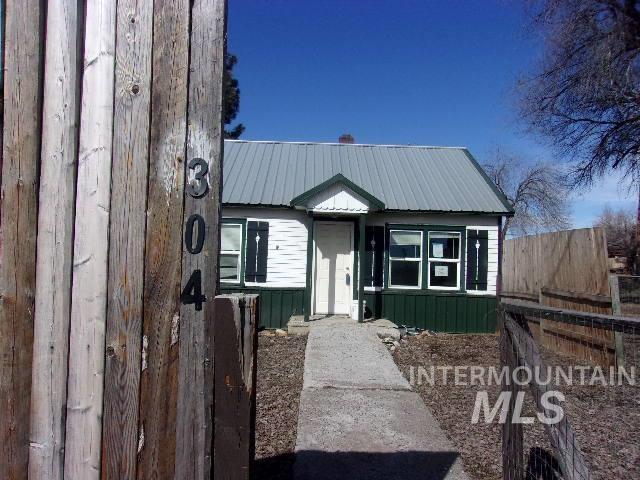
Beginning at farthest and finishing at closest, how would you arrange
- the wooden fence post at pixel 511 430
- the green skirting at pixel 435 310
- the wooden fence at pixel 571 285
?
1. the green skirting at pixel 435 310
2. the wooden fence at pixel 571 285
3. the wooden fence post at pixel 511 430

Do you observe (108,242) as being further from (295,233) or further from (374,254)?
(374,254)

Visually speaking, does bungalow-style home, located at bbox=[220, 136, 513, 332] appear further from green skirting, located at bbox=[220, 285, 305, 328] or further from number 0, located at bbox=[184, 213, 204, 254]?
number 0, located at bbox=[184, 213, 204, 254]

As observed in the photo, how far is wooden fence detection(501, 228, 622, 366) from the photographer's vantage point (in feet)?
23.6

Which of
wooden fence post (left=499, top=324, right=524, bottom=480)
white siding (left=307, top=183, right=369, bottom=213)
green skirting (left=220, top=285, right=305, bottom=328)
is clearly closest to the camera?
wooden fence post (left=499, top=324, right=524, bottom=480)

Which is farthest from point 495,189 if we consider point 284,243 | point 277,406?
point 277,406

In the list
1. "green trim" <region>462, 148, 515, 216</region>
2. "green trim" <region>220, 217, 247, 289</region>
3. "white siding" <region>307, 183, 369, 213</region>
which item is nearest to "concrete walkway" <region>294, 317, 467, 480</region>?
"white siding" <region>307, 183, 369, 213</region>

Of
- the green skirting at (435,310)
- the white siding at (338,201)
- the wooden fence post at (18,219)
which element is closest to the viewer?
the wooden fence post at (18,219)

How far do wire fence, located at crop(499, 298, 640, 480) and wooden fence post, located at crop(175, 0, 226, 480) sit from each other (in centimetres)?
155

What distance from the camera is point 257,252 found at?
459 inches

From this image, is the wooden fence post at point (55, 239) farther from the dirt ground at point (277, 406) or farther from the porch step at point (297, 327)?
the porch step at point (297, 327)

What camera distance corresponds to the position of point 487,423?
17.4ft

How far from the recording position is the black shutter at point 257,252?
11.6 meters

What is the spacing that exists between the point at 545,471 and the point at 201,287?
3.51m

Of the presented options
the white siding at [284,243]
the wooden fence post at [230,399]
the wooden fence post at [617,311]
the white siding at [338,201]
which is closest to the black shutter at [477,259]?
the white siding at [338,201]
